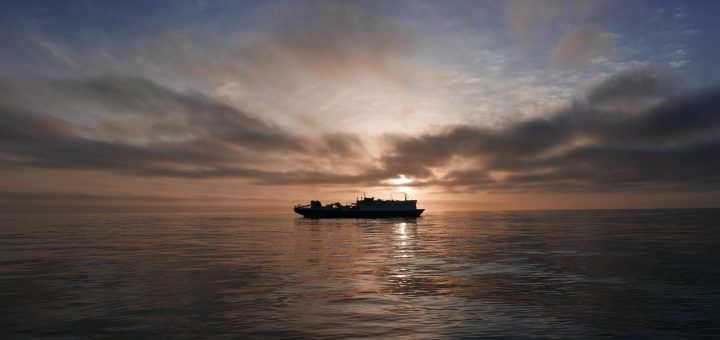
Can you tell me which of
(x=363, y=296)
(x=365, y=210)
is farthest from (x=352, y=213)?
(x=363, y=296)

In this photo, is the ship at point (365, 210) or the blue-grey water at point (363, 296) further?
the ship at point (365, 210)

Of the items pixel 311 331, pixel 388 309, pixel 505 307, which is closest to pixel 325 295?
pixel 388 309

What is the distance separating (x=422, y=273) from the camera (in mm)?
35688

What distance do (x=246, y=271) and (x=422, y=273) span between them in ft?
45.6

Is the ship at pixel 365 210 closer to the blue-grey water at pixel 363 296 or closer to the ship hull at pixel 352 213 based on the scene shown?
the ship hull at pixel 352 213

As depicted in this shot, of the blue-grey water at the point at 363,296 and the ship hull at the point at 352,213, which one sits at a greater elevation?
the ship hull at the point at 352,213

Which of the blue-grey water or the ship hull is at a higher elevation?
the ship hull

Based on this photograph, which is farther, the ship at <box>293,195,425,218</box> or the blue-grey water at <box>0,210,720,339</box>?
the ship at <box>293,195,425,218</box>


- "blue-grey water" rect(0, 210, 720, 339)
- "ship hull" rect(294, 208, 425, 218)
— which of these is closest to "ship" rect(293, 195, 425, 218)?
"ship hull" rect(294, 208, 425, 218)

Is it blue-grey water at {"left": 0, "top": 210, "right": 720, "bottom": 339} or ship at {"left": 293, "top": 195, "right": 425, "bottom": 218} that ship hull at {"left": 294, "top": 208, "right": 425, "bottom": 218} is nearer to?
ship at {"left": 293, "top": 195, "right": 425, "bottom": 218}

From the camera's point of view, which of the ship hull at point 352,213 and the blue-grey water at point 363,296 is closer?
the blue-grey water at point 363,296

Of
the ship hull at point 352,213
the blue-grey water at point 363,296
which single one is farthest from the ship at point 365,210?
the blue-grey water at point 363,296

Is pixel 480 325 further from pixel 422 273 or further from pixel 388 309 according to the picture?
pixel 422 273

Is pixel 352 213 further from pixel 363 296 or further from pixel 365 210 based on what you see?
pixel 363 296
